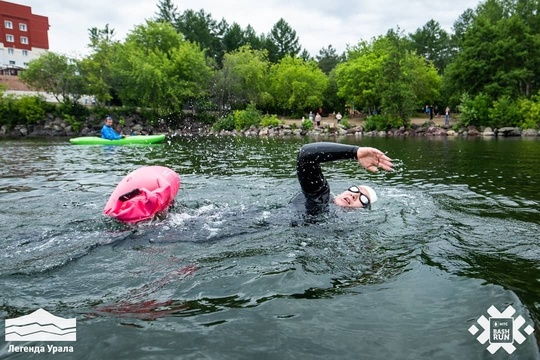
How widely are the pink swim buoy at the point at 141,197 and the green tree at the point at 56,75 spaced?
4054 cm

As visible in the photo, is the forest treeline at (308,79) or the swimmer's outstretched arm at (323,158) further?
the forest treeline at (308,79)

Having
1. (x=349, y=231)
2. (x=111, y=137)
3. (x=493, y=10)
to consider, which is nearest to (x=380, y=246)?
(x=349, y=231)

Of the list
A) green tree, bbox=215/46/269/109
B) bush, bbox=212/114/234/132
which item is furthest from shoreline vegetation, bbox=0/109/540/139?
green tree, bbox=215/46/269/109

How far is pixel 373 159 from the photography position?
188 inches

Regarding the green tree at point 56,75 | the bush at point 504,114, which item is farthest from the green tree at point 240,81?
the bush at point 504,114

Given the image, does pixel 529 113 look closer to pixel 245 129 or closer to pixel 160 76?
pixel 245 129

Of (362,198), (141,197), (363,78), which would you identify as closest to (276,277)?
(141,197)

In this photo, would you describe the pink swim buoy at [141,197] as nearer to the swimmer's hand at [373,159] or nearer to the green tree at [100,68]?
the swimmer's hand at [373,159]

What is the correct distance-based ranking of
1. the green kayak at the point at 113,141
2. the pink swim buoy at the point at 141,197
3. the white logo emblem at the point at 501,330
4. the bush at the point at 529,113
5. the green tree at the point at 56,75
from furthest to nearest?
the green tree at the point at 56,75
the bush at the point at 529,113
the green kayak at the point at 113,141
the pink swim buoy at the point at 141,197
the white logo emblem at the point at 501,330

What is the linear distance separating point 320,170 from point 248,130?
107 feet

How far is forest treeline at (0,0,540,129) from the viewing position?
33750mm

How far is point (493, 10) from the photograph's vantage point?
4084 centimetres

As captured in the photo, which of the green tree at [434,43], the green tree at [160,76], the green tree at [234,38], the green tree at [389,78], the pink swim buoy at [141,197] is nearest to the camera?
the pink swim buoy at [141,197]

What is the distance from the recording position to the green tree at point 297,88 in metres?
48.3
